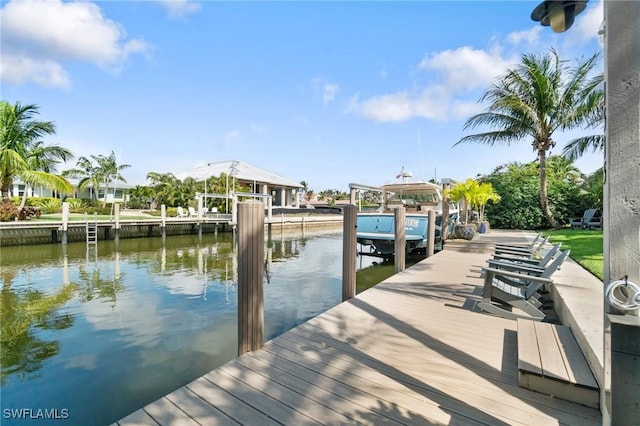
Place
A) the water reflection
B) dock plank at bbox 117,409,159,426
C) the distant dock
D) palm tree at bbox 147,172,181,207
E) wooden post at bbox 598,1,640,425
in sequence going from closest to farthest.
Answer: wooden post at bbox 598,1,640,425 → dock plank at bbox 117,409,159,426 → the water reflection → the distant dock → palm tree at bbox 147,172,181,207

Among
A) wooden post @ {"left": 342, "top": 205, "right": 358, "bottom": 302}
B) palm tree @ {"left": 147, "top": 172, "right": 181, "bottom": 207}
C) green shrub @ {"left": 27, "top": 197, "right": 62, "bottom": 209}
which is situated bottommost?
wooden post @ {"left": 342, "top": 205, "right": 358, "bottom": 302}

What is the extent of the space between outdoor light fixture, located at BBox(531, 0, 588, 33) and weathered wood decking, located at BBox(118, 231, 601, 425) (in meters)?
2.35

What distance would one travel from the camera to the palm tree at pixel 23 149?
15109 millimetres

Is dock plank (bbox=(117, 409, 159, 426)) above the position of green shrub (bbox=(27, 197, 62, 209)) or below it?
below

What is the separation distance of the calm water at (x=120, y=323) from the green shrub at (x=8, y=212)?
17.5 ft

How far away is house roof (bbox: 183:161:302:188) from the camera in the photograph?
3203 centimetres

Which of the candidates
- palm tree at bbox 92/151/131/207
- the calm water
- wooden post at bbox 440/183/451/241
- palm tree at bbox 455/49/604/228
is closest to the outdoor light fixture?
the calm water

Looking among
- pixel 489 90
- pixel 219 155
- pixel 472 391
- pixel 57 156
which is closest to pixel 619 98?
pixel 472 391

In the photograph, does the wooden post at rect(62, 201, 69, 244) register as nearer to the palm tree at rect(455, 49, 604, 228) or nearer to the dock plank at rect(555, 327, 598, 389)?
the dock plank at rect(555, 327, 598, 389)

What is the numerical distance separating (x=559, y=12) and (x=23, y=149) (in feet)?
73.8

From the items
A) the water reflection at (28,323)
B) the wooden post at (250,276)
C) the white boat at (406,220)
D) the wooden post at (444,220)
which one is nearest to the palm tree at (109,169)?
the water reflection at (28,323)

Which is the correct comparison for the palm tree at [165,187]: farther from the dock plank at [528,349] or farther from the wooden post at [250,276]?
the dock plank at [528,349]

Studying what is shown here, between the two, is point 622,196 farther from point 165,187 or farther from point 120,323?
point 165,187

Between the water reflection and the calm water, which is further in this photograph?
the water reflection
